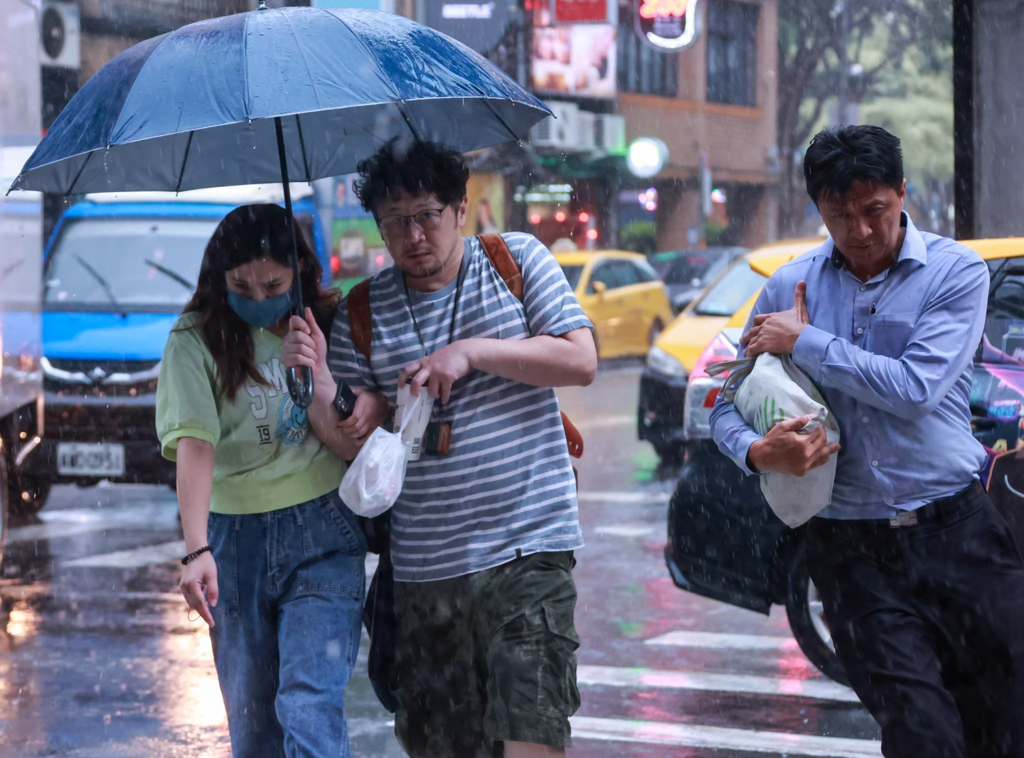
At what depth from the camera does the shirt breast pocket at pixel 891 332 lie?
327 centimetres

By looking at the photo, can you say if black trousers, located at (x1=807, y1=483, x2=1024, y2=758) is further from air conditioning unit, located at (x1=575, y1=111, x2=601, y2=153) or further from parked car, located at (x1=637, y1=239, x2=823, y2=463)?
air conditioning unit, located at (x1=575, y1=111, x2=601, y2=153)

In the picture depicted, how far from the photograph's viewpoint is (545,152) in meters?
35.5

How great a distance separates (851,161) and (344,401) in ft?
4.11

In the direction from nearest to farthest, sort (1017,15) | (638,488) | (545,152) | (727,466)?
(727,466) < (1017,15) < (638,488) < (545,152)

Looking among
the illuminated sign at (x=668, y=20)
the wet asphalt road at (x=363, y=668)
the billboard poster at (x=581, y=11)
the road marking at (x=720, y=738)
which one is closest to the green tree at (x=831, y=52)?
the billboard poster at (x=581, y=11)

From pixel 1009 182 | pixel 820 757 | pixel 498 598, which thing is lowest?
pixel 820 757

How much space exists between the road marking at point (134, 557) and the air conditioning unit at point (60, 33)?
13.9 m

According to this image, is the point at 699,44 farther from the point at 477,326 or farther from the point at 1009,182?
the point at 477,326

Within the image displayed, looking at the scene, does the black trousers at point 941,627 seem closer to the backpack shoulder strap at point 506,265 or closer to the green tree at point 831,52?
the backpack shoulder strap at point 506,265

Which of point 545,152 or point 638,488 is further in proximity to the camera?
point 545,152

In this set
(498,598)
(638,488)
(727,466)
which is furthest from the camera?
(638,488)

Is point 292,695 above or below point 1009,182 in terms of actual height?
below

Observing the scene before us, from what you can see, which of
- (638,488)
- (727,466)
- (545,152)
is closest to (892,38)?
(545,152)

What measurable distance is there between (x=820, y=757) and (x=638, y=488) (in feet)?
20.4
